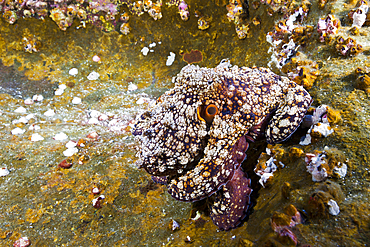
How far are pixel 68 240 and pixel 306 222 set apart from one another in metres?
2.31

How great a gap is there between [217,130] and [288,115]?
0.62 m

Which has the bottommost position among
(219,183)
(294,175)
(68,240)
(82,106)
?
(68,240)

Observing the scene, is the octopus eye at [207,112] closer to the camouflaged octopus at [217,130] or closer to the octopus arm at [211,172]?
the camouflaged octopus at [217,130]

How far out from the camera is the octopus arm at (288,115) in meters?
1.81

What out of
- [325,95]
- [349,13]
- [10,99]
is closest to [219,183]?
[325,95]

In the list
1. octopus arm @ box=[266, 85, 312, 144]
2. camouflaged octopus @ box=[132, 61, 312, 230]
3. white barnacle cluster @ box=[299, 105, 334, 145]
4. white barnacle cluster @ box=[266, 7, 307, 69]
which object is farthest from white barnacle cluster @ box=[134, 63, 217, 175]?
white barnacle cluster @ box=[266, 7, 307, 69]

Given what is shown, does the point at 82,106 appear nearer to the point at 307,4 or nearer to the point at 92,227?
the point at 92,227

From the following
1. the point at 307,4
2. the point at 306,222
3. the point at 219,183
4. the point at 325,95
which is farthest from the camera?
the point at 307,4

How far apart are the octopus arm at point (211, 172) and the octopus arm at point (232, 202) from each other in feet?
0.31

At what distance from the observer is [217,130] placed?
1.77 metres

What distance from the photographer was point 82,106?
4301 millimetres

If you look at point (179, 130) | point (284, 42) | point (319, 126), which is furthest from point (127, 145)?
point (284, 42)

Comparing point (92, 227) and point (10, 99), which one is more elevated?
point (10, 99)

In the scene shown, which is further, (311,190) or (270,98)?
(270,98)
